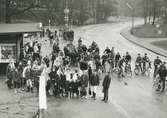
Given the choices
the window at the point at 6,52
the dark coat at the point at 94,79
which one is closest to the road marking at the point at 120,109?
the dark coat at the point at 94,79

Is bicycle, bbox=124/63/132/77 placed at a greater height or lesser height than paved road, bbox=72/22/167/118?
greater

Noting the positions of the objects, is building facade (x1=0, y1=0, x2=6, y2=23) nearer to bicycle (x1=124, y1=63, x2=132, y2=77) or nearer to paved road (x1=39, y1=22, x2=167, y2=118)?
bicycle (x1=124, y1=63, x2=132, y2=77)

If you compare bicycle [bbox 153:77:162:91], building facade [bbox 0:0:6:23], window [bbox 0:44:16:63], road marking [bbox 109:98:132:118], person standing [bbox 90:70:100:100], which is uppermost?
building facade [bbox 0:0:6:23]

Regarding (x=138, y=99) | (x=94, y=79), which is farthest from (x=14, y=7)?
(x=138, y=99)

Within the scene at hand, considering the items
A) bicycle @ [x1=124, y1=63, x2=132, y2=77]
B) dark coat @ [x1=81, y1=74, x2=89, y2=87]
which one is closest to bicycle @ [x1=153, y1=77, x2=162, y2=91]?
bicycle @ [x1=124, y1=63, x2=132, y2=77]

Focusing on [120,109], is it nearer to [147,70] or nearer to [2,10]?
[147,70]

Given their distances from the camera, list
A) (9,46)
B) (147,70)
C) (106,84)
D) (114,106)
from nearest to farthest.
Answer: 1. (114,106)
2. (106,84)
3. (9,46)
4. (147,70)

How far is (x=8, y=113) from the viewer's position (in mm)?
19391

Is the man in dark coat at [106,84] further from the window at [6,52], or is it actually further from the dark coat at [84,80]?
the window at [6,52]

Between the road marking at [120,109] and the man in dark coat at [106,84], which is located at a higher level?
the man in dark coat at [106,84]

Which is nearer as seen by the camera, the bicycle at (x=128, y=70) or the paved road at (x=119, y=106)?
the paved road at (x=119, y=106)

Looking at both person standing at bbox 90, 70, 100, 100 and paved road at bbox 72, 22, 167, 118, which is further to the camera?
person standing at bbox 90, 70, 100, 100

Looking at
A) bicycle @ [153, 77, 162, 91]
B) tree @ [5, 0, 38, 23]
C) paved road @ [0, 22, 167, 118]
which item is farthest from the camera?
tree @ [5, 0, 38, 23]

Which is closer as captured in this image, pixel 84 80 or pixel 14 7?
pixel 84 80
